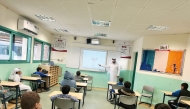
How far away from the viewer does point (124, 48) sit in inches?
299

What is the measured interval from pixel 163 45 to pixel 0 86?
549 centimetres

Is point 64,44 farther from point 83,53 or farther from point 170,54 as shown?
→ point 170,54

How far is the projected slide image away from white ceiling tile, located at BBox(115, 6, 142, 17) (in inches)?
172

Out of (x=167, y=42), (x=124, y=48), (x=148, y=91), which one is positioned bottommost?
(x=148, y=91)

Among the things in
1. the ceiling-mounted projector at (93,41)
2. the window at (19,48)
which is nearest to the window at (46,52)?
the window at (19,48)

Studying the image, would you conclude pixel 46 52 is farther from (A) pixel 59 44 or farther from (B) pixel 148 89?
(B) pixel 148 89

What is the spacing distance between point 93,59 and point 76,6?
4761 millimetres

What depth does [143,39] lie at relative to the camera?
5.71m

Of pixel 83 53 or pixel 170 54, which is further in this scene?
pixel 83 53

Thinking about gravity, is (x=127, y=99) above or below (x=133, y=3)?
below

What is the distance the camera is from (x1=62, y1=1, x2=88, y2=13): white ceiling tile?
9.34ft

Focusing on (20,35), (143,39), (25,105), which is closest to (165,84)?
(143,39)

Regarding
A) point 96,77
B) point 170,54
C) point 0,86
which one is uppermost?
point 170,54

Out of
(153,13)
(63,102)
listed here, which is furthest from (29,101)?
(153,13)
